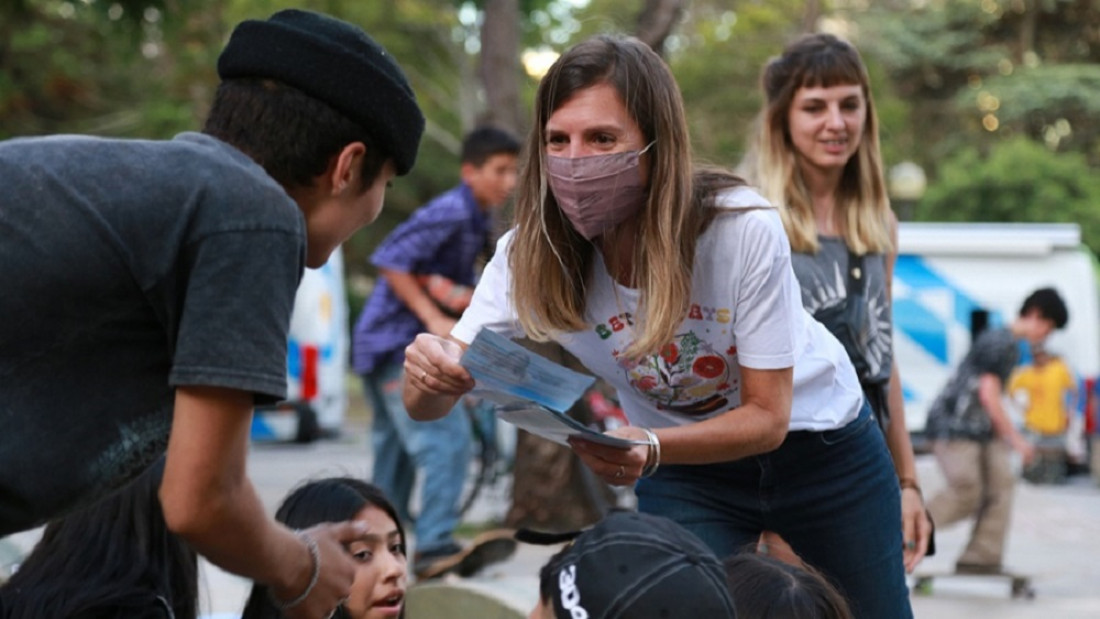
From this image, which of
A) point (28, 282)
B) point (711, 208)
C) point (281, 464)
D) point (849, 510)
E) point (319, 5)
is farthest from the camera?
point (319, 5)

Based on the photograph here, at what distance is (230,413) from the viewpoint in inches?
82.4

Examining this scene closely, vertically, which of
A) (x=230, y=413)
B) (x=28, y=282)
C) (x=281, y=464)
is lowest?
(x=281, y=464)

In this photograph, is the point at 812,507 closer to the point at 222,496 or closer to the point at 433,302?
the point at 222,496

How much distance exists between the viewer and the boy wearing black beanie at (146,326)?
206 cm

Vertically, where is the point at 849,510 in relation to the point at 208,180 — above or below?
below

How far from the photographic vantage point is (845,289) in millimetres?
3854

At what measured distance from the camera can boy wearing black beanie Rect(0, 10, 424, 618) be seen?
2.06m

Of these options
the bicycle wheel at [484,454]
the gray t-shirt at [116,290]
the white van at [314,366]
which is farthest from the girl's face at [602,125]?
the white van at [314,366]

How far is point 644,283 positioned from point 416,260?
417cm

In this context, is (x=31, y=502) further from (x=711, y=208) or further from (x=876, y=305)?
(x=876, y=305)

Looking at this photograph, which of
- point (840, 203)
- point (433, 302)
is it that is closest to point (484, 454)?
point (433, 302)

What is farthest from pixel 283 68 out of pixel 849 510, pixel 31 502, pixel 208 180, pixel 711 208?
pixel 849 510

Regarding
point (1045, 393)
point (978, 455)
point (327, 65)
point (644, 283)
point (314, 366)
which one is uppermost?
point (327, 65)

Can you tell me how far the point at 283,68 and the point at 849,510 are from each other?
1724 mm
